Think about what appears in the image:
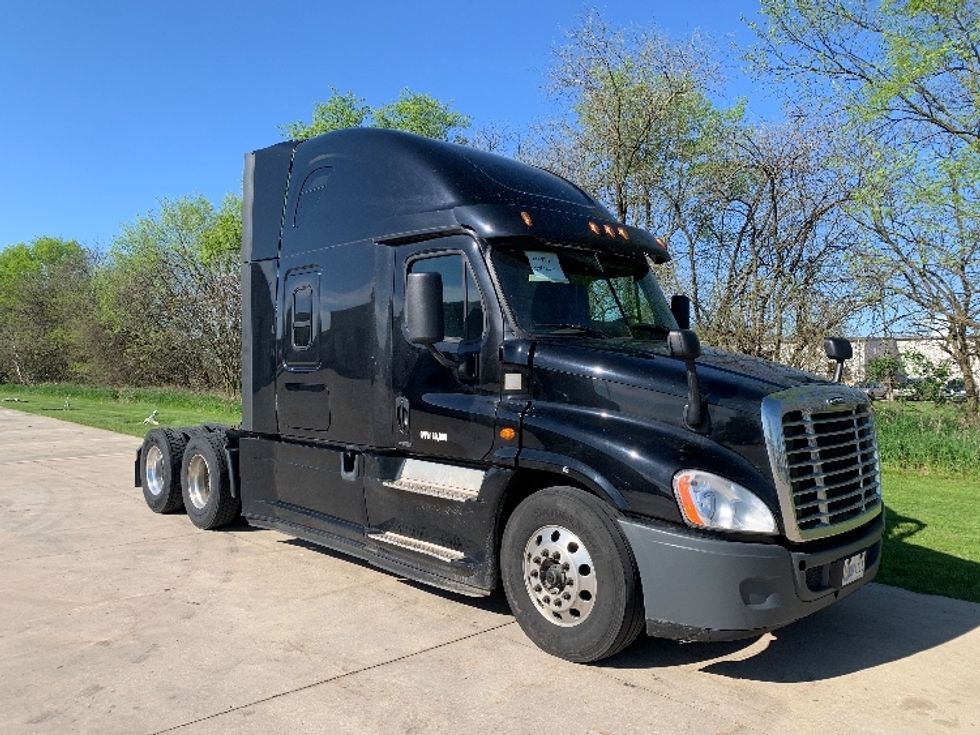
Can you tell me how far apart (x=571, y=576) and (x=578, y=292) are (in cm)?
187

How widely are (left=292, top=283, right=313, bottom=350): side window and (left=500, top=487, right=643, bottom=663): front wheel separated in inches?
99.4

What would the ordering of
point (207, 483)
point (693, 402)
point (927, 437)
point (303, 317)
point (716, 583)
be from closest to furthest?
point (716, 583), point (693, 402), point (303, 317), point (207, 483), point (927, 437)

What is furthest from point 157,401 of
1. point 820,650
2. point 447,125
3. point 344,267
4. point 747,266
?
point 820,650

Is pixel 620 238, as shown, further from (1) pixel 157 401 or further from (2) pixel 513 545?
(1) pixel 157 401

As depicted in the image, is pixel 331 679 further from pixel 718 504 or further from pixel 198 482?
pixel 198 482

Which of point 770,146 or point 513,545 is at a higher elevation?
point 770,146

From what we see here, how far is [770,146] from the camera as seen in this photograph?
55.5 feet

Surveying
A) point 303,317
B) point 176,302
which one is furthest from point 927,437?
point 176,302

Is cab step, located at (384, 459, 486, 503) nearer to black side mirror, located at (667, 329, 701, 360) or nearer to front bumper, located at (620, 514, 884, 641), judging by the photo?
front bumper, located at (620, 514, 884, 641)

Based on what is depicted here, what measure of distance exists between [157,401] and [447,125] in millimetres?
15870

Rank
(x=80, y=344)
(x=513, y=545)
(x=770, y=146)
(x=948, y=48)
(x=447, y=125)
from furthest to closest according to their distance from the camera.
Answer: (x=80, y=344)
(x=447, y=125)
(x=770, y=146)
(x=948, y=48)
(x=513, y=545)

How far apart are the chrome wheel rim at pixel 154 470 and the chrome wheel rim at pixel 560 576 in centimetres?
534

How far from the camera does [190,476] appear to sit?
8.02 meters

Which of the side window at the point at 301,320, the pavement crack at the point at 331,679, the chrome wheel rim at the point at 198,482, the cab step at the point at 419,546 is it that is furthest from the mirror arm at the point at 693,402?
the chrome wheel rim at the point at 198,482
